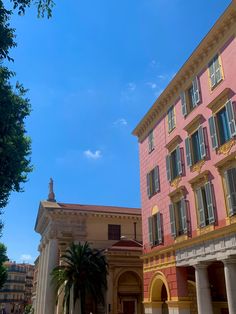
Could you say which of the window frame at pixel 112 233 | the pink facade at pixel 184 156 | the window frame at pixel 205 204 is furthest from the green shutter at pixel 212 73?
the window frame at pixel 112 233

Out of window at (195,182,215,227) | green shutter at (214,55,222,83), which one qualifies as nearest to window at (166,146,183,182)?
window at (195,182,215,227)

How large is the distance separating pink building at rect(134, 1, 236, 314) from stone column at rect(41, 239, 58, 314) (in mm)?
19597

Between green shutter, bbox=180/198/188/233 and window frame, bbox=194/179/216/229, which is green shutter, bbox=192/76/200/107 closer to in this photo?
window frame, bbox=194/179/216/229

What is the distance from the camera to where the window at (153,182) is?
24.0 meters

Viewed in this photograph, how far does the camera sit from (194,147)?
19.9 m

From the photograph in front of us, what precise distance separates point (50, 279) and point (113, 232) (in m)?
9.14

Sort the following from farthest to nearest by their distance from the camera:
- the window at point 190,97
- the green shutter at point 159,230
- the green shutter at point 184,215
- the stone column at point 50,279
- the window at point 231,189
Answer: the stone column at point 50,279 < the green shutter at point 159,230 < the window at point 190,97 < the green shutter at point 184,215 < the window at point 231,189

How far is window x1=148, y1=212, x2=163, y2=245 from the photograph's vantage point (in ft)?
74.4

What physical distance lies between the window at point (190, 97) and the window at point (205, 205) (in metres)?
4.86

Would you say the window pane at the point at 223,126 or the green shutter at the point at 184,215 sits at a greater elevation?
the window pane at the point at 223,126

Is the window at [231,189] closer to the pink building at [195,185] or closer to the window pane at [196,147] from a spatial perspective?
the pink building at [195,185]

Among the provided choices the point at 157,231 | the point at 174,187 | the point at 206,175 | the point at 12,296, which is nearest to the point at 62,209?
the point at 157,231

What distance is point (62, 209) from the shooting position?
141 ft

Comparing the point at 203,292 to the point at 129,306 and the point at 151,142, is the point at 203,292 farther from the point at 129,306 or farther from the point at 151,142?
the point at 129,306
